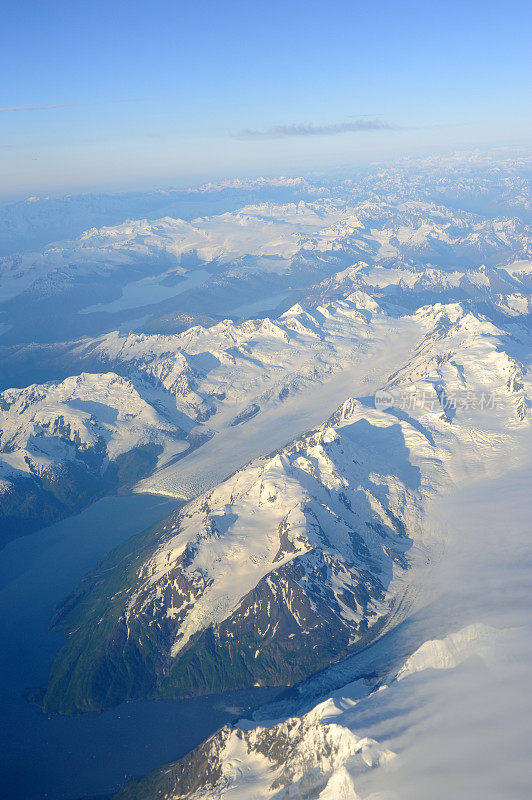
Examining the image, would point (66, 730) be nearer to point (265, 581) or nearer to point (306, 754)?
point (265, 581)

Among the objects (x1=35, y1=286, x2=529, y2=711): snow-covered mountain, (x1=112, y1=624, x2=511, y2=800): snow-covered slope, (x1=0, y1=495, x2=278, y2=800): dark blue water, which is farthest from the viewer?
(x1=35, y1=286, x2=529, y2=711): snow-covered mountain

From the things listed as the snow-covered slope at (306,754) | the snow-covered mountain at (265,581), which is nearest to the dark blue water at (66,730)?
the snow-covered mountain at (265,581)

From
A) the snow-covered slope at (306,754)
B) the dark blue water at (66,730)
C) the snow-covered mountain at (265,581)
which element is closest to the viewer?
the snow-covered slope at (306,754)

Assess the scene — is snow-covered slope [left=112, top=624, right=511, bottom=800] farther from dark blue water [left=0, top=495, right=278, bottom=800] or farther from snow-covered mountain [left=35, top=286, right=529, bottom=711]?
snow-covered mountain [left=35, top=286, right=529, bottom=711]

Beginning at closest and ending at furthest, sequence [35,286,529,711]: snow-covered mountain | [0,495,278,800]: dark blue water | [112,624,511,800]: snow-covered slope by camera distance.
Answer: [112,624,511,800]: snow-covered slope
[0,495,278,800]: dark blue water
[35,286,529,711]: snow-covered mountain

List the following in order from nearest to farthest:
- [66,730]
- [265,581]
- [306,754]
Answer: [306,754] < [66,730] < [265,581]

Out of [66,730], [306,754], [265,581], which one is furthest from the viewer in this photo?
[265,581]

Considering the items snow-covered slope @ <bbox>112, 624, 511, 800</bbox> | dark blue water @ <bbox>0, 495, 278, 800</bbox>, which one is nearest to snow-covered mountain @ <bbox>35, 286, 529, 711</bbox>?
dark blue water @ <bbox>0, 495, 278, 800</bbox>

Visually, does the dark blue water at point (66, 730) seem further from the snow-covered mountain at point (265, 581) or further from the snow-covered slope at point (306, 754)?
the snow-covered slope at point (306, 754)

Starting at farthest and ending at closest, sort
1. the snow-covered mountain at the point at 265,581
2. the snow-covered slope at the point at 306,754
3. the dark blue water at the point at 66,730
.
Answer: the snow-covered mountain at the point at 265,581, the dark blue water at the point at 66,730, the snow-covered slope at the point at 306,754

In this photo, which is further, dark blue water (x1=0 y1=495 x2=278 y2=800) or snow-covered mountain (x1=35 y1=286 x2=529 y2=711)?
snow-covered mountain (x1=35 y1=286 x2=529 y2=711)

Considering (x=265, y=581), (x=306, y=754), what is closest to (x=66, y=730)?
(x=265, y=581)

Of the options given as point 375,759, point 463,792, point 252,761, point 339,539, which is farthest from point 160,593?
point 463,792
